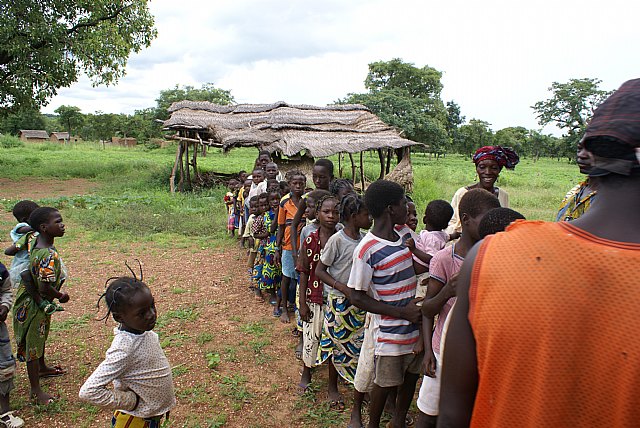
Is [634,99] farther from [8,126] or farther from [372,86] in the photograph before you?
[8,126]

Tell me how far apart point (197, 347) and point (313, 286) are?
1450 millimetres

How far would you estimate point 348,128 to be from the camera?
13891 mm

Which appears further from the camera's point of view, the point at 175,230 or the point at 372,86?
the point at 372,86

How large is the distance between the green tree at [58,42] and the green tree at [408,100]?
13.5 m

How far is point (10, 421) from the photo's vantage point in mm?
2752

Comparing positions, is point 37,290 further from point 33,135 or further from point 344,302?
point 33,135

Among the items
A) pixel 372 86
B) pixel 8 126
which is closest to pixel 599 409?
pixel 372 86

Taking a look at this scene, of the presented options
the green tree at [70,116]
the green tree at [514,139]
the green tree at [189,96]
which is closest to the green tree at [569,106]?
the green tree at [514,139]

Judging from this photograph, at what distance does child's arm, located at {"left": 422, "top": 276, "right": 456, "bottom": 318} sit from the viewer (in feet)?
6.53

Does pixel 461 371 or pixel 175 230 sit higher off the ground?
pixel 461 371

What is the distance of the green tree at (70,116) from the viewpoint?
154 feet

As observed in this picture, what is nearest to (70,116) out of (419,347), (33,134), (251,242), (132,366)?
(33,134)

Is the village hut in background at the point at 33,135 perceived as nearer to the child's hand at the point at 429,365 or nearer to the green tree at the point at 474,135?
the green tree at the point at 474,135

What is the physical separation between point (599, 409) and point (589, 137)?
55cm
